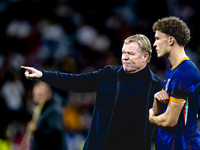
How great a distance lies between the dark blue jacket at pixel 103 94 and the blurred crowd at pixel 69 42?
14.0 feet

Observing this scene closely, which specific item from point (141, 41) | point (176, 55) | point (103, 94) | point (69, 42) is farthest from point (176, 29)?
point (69, 42)

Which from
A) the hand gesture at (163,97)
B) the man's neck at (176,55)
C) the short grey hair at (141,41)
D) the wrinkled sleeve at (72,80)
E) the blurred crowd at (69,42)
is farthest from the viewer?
the blurred crowd at (69,42)

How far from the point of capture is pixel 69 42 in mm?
9000

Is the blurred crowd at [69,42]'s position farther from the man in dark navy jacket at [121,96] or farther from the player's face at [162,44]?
the player's face at [162,44]

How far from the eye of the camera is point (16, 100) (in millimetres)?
8055

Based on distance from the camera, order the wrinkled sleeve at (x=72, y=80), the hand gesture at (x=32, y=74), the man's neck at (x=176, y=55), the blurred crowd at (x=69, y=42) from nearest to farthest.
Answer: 1. the man's neck at (x=176, y=55)
2. the hand gesture at (x=32, y=74)
3. the wrinkled sleeve at (x=72, y=80)
4. the blurred crowd at (x=69, y=42)

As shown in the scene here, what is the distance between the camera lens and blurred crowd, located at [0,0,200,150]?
7.88 metres

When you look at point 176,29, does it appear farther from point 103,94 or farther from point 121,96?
point 103,94

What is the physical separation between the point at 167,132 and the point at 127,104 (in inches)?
23.2

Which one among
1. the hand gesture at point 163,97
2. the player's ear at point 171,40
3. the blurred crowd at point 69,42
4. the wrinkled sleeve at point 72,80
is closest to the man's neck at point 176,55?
the player's ear at point 171,40

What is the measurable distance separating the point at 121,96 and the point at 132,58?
16.5 inches

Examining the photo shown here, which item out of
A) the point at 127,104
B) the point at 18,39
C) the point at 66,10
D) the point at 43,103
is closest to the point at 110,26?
the point at 66,10

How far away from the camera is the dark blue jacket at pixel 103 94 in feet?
10.9

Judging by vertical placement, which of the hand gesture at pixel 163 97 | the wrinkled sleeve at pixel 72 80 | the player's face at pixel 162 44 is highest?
the player's face at pixel 162 44
